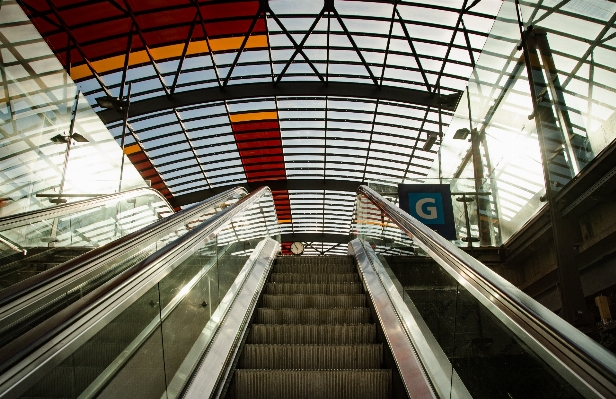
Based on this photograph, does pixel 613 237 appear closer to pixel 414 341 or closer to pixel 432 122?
pixel 414 341

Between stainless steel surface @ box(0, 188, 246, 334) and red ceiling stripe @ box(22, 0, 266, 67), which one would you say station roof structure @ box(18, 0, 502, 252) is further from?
stainless steel surface @ box(0, 188, 246, 334)

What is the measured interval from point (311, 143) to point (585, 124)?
18.1 m

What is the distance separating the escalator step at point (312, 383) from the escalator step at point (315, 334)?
826 mm

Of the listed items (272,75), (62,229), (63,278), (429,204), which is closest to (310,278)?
(62,229)

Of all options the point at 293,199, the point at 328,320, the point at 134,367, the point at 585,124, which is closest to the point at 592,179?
the point at 585,124

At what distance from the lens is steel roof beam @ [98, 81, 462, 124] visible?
1798 centimetres

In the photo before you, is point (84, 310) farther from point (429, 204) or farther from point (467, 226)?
point (467, 226)

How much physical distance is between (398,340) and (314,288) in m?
2.22

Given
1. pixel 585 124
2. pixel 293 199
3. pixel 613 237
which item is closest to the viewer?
pixel 585 124

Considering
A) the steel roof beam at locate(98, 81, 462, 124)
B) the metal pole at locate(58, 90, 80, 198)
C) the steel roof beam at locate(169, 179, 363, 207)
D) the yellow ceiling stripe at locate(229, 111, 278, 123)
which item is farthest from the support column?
the steel roof beam at locate(169, 179, 363, 207)

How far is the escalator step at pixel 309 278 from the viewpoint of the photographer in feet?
19.6

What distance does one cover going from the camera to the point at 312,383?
324cm

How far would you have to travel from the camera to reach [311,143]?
23.0 metres

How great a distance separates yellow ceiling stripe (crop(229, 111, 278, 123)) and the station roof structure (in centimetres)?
8
